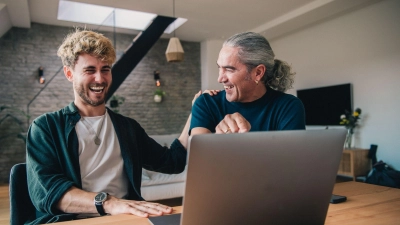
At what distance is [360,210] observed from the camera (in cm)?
100

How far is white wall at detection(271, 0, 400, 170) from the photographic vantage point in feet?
14.9

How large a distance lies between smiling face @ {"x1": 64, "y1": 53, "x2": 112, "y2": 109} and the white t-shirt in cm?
8

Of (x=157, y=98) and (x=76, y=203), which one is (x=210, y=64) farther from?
(x=76, y=203)

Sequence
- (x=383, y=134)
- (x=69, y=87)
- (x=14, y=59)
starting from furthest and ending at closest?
(x=69, y=87), (x=14, y=59), (x=383, y=134)

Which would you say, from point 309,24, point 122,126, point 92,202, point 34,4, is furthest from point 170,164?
point 309,24

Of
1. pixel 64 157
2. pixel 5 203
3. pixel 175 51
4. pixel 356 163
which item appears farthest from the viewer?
pixel 175 51

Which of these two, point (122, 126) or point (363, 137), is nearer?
point (122, 126)

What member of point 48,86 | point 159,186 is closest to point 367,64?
point 159,186

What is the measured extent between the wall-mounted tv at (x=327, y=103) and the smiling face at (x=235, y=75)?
4289 mm

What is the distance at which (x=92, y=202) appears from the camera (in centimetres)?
112

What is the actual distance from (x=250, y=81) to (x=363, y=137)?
4.34m

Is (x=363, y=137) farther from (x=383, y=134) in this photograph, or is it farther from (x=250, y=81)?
(x=250, y=81)

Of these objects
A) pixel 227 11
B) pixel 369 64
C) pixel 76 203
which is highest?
pixel 227 11

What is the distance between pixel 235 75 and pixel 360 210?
2.25 feet
